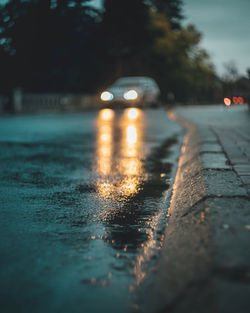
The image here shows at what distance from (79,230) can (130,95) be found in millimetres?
19913

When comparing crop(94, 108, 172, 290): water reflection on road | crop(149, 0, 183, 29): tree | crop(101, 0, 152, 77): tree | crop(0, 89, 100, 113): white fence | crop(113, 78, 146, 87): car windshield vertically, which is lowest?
crop(94, 108, 172, 290): water reflection on road

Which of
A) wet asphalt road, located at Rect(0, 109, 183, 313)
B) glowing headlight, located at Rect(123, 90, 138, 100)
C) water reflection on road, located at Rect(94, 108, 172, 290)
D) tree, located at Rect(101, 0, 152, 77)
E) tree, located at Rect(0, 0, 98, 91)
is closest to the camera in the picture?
wet asphalt road, located at Rect(0, 109, 183, 313)

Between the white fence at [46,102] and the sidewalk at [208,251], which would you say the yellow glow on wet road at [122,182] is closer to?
the sidewalk at [208,251]

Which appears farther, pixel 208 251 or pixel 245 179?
pixel 245 179

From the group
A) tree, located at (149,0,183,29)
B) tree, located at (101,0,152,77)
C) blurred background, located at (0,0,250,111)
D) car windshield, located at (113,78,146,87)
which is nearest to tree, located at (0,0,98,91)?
blurred background, located at (0,0,250,111)

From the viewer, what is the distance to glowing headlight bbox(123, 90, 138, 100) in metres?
21.7

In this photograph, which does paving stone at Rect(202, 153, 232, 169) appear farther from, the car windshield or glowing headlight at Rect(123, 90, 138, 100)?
the car windshield

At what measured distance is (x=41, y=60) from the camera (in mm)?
4809

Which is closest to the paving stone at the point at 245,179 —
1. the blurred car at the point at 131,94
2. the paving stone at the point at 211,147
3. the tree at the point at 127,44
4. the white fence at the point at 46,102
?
the paving stone at the point at 211,147

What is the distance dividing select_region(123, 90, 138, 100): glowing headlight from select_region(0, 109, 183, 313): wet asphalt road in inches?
657

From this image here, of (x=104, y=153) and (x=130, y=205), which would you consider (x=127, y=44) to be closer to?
(x=104, y=153)

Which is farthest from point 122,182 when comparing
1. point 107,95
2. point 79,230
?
point 107,95

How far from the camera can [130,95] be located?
2198 cm

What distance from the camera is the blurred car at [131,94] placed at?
71.2 ft
